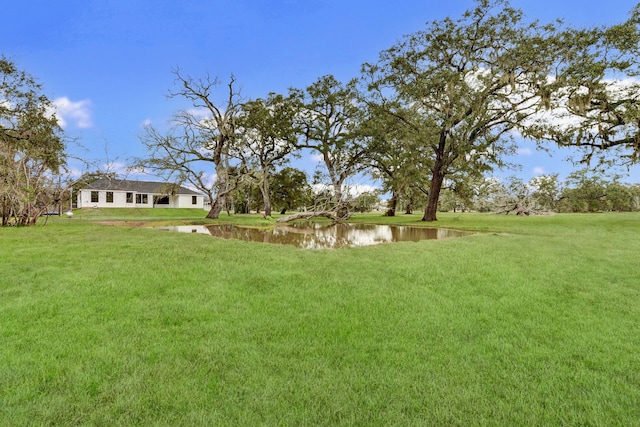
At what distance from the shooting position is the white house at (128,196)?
3709 cm

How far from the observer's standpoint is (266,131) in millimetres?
28125

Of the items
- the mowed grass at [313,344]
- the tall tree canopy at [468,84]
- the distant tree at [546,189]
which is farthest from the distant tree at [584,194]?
the mowed grass at [313,344]

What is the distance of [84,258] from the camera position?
623cm

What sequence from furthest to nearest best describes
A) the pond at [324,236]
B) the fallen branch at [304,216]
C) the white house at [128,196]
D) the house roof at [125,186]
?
the white house at [128,196] < the house roof at [125,186] < the fallen branch at [304,216] < the pond at [324,236]

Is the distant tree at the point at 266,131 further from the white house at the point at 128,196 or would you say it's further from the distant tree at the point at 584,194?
the distant tree at the point at 584,194

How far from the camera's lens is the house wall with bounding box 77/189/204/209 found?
1460 inches

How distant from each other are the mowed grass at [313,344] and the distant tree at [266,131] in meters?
21.3

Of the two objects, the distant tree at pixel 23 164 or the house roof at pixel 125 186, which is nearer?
the distant tree at pixel 23 164

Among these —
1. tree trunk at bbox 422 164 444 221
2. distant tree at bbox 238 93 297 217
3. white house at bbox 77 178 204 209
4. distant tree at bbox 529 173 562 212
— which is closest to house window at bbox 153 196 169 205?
white house at bbox 77 178 204 209

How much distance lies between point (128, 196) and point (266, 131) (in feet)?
77.2

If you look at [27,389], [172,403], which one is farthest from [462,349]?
[27,389]

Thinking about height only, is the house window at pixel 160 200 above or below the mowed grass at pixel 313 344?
above

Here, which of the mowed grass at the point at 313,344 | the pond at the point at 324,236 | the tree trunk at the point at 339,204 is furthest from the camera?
the tree trunk at the point at 339,204

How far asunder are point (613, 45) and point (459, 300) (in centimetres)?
1999
